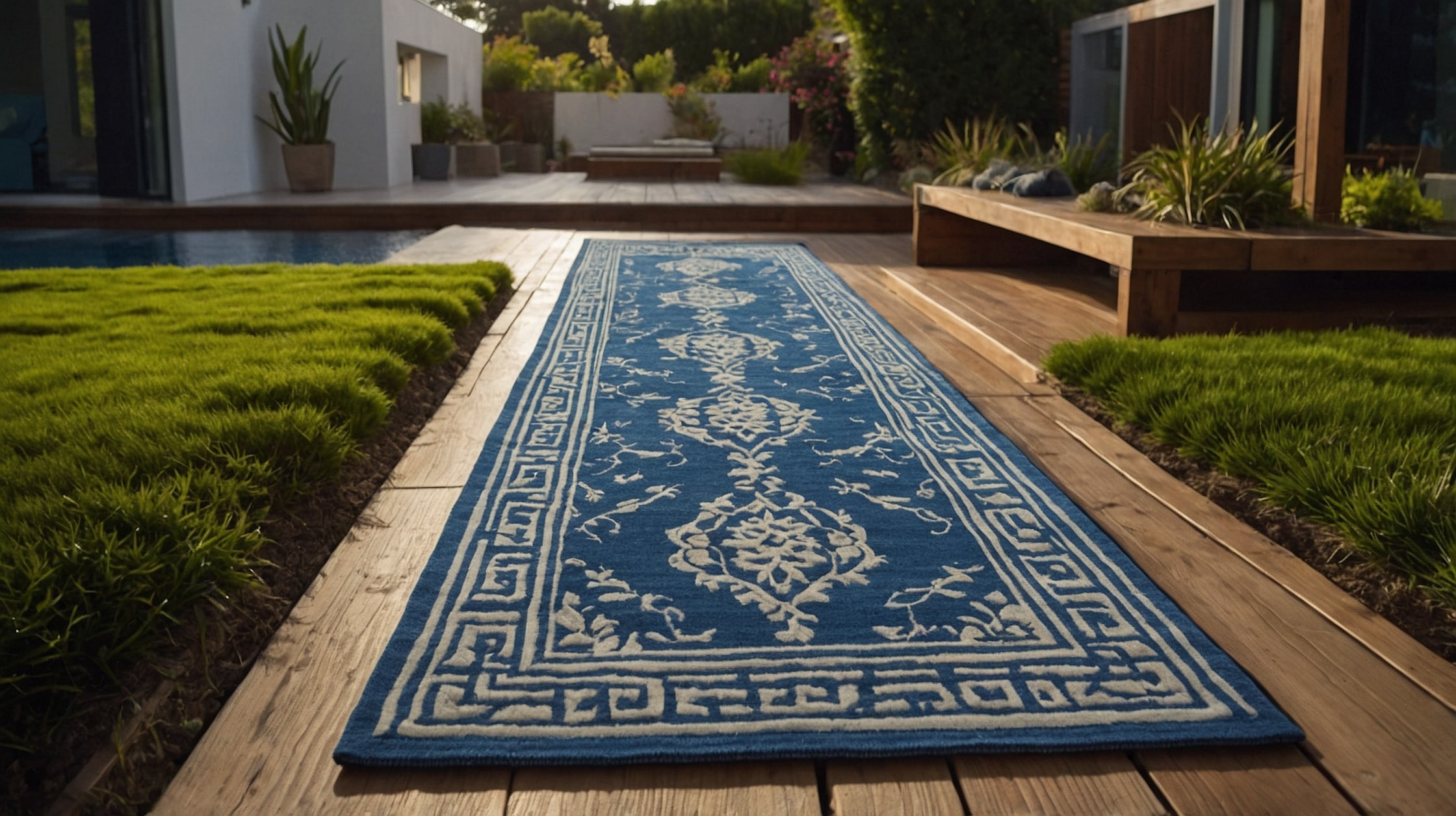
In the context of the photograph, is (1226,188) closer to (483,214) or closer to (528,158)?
(483,214)

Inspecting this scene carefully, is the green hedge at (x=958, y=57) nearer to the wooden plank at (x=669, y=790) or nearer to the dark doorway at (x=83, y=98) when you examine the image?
the dark doorway at (x=83, y=98)

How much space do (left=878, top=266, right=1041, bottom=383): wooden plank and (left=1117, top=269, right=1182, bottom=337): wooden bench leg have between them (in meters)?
0.39

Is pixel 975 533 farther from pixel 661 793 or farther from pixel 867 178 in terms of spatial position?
pixel 867 178

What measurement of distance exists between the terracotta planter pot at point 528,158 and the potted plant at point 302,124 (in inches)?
175

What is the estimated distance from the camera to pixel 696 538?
7.11ft

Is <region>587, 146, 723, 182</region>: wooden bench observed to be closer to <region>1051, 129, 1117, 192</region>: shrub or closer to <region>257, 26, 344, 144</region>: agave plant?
<region>257, 26, 344, 144</region>: agave plant

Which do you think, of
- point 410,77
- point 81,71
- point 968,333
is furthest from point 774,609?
point 410,77

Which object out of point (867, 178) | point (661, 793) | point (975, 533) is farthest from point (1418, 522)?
point (867, 178)

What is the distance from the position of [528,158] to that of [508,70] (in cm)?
221

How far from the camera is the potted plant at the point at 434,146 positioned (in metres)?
13.1

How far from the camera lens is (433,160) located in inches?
516

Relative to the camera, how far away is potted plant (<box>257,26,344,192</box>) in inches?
424

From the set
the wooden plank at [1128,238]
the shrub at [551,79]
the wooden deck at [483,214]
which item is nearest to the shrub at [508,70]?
the shrub at [551,79]

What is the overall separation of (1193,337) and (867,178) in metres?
8.81
